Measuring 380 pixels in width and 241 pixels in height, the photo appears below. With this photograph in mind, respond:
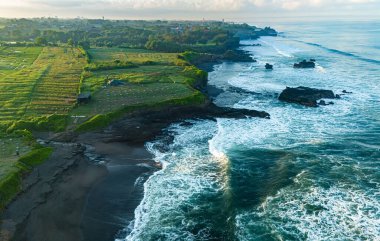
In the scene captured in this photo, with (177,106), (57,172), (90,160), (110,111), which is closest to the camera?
(57,172)

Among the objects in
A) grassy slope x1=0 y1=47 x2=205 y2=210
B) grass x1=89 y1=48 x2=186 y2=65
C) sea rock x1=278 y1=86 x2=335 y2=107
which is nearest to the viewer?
grassy slope x1=0 y1=47 x2=205 y2=210

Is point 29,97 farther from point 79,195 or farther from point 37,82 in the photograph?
point 79,195

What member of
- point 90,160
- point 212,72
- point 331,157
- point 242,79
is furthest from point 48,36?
point 331,157

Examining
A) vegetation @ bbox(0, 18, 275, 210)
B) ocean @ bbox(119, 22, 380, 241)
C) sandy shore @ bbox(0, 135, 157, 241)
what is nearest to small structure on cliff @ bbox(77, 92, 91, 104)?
vegetation @ bbox(0, 18, 275, 210)

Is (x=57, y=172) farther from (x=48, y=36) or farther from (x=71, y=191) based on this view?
(x=48, y=36)

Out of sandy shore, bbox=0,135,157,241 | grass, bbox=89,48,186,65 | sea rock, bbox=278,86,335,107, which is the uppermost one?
grass, bbox=89,48,186,65

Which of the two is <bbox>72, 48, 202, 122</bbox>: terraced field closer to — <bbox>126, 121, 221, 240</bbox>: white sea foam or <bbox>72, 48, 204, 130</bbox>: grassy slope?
<bbox>72, 48, 204, 130</bbox>: grassy slope
